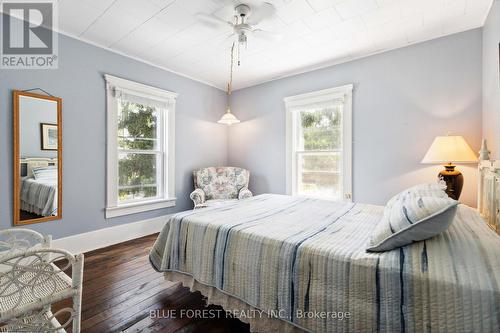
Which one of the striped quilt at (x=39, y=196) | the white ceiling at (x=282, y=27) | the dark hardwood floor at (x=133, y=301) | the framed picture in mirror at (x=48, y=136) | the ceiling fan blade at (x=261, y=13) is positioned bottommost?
the dark hardwood floor at (x=133, y=301)

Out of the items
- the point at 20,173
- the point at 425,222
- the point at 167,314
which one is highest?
the point at 20,173

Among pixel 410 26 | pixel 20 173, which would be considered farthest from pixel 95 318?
pixel 410 26

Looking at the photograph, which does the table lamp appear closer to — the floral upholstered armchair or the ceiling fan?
the ceiling fan

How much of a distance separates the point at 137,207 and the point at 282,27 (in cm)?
304

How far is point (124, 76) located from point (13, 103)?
1244 mm

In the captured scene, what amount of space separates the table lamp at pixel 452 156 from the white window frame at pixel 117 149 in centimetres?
345

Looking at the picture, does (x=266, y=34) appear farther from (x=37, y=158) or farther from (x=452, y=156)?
(x=37, y=158)

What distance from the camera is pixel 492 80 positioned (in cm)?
206

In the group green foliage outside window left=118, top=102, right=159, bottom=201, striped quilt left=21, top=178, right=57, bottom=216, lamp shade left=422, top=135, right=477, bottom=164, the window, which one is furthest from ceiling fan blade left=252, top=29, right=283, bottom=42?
striped quilt left=21, top=178, right=57, bottom=216

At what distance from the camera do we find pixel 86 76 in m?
2.83

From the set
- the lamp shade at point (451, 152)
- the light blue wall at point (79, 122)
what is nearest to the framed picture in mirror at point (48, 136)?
the light blue wall at point (79, 122)

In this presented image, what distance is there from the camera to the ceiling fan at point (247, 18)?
212 centimetres

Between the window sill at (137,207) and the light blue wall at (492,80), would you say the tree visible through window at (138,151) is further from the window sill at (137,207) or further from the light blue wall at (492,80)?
the light blue wall at (492,80)

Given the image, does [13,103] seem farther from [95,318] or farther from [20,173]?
[95,318]
